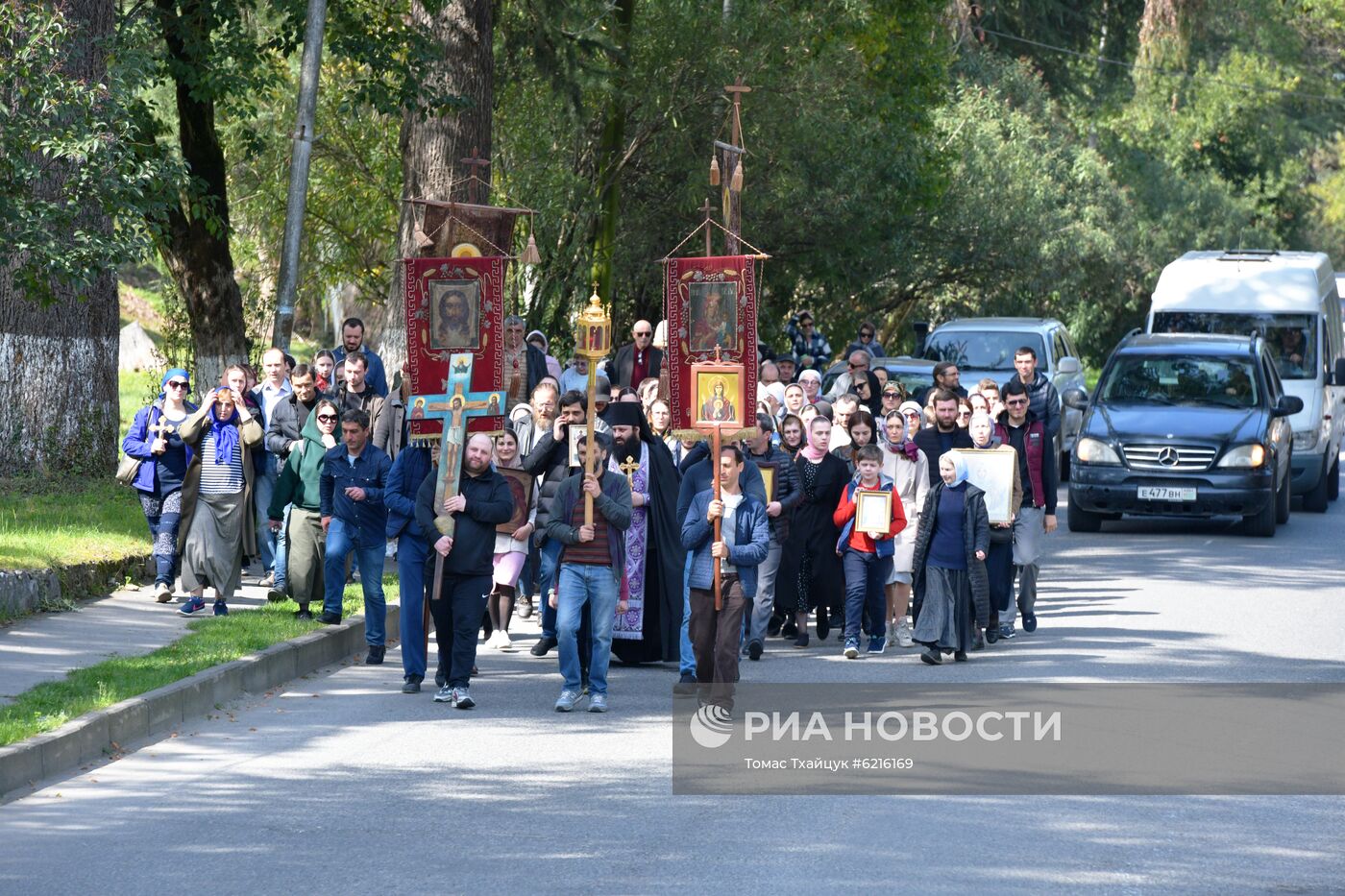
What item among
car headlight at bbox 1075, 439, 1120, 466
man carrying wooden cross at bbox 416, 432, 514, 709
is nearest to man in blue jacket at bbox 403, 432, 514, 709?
man carrying wooden cross at bbox 416, 432, 514, 709

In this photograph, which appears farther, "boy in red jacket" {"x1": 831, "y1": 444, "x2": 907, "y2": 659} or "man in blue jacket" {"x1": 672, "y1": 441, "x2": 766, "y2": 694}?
"boy in red jacket" {"x1": 831, "y1": 444, "x2": 907, "y2": 659}

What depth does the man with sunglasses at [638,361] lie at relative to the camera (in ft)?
62.7

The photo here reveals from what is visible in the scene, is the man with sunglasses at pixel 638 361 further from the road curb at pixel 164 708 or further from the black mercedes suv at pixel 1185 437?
the road curb at pixel 164 708

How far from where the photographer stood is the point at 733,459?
37.6 feet

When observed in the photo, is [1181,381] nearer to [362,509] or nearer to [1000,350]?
[1000,350]

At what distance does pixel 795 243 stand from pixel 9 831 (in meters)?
23.7

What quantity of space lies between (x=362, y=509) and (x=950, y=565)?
3933 mm

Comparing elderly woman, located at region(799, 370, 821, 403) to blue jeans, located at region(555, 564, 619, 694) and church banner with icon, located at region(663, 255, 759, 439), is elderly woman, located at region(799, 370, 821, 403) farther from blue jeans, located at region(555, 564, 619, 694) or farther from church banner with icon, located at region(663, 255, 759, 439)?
blue jeans, located at region(555, 564, 619, 694)

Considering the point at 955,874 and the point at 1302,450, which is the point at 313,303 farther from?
the point at 955,874

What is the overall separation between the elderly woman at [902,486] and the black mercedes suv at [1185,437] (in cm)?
583

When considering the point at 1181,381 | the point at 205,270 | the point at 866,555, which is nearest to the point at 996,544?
the point at 866,555

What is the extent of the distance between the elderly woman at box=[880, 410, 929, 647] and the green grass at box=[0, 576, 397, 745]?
3959 millimetres

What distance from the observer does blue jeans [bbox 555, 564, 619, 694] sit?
11086 mm

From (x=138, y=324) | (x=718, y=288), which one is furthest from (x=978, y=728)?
(x=138, y=324)
